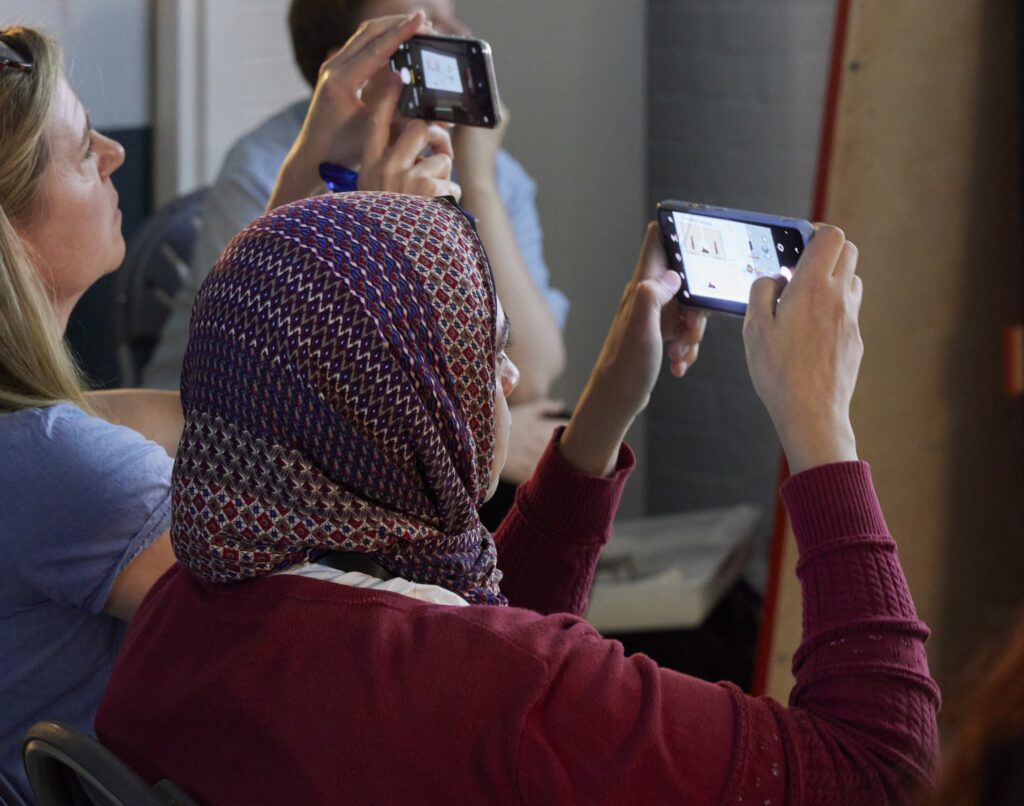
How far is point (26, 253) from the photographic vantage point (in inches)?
48.8

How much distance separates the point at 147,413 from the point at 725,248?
0.62 meters

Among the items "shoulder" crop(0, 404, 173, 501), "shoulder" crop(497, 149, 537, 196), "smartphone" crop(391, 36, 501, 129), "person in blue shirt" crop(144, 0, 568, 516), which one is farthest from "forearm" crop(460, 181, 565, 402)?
"shoulder" crop(0, 404, 173, 501)

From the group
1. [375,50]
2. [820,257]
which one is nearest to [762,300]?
[820,257]

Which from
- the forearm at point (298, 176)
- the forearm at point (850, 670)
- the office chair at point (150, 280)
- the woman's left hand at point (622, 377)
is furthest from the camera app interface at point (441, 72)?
the office chair at point (150, 280)

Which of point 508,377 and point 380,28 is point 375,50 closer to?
point 380,28

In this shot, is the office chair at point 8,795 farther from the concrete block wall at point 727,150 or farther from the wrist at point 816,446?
the concrete block wall at point 727,150

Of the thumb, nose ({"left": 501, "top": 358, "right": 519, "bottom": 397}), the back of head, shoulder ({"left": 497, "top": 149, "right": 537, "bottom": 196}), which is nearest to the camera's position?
nose ({"left": 501, "top": 358, "right": 519, "bottom": 397})

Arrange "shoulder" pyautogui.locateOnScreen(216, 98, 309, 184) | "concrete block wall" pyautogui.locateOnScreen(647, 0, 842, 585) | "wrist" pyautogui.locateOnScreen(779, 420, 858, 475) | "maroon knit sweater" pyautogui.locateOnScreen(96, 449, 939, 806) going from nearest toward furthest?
"maroon knit sweater" pyautogui.locateOnScreen(96, 449, 939, 806), "wrist" pyautogui.locateOnScreen(779, 420, 858, 475), "shoulder" pyautogui.locateOnScreen(216, 98, 309, 184), "concrete block wall" pyautogui.locateOnScreen(647, 0, 842, 585)

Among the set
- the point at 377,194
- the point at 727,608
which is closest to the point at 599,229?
the point at 727,608

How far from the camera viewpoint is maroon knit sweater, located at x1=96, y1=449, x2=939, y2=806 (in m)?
0.77

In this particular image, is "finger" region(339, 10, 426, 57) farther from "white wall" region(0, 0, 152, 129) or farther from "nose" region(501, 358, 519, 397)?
"white wall" region(0, 0, 152, 129)

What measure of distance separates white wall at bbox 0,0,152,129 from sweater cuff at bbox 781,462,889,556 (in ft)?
6.61

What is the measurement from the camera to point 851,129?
1.76 m

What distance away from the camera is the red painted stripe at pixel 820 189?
175cm
